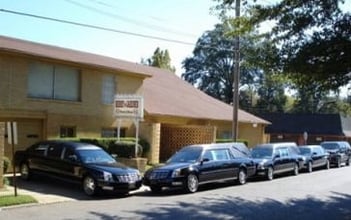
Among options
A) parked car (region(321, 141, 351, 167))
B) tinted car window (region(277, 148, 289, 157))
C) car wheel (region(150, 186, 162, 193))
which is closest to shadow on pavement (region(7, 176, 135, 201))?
car wheel (region(150, 186, 162, 193))

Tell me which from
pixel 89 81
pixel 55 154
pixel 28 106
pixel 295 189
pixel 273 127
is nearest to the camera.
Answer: pixel 55 154

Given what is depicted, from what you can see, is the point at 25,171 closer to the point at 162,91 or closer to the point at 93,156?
the point at 93,156

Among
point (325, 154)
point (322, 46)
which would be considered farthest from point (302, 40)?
point (325, 154)

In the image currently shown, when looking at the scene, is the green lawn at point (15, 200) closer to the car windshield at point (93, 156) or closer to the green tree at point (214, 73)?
the car windshield at point (93, 156)

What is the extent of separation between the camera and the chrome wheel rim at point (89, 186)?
17531 millimetres

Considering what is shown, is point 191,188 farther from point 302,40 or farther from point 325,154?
point 325,154

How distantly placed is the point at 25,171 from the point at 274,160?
11735mm

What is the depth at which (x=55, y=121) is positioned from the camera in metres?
24.8

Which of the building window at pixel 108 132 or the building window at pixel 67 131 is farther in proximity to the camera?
the building window at pixel 108 132

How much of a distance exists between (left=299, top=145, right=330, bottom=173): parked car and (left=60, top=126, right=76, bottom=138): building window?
12545mm

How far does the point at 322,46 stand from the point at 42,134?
14560 mm

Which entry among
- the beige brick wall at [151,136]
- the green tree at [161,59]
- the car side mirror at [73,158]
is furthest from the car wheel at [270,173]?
the green tree at [161,59]

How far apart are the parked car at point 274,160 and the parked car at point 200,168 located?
72.7 inches

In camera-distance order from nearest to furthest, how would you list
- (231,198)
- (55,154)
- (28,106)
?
(231,198) → (55,154) → (28,106)
